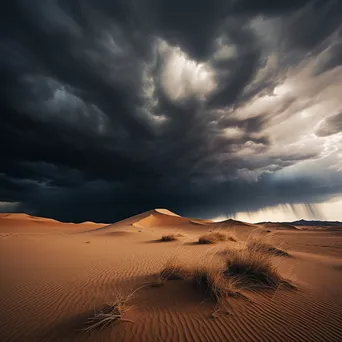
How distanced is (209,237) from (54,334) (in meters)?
11.2

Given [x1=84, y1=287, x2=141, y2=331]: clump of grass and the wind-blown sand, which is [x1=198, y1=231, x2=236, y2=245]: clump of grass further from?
[x1=84, y1=287, x2=141, y2=331]: clump of grass

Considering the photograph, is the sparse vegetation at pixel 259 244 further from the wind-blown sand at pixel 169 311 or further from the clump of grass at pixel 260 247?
the wind-blown sand at pixel 169 311

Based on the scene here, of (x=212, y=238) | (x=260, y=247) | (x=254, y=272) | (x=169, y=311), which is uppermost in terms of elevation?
(x=212, y=238)

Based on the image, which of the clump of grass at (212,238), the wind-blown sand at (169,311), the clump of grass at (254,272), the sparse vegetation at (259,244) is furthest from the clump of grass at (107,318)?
the clump of grass at (212,238)

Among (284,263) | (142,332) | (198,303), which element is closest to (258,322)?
(198,303)

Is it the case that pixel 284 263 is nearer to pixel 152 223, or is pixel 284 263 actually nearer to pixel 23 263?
pixel 23 263

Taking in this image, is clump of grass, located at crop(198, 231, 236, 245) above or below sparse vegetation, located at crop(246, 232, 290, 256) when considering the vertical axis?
above

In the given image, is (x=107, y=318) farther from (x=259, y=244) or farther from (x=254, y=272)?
(x=259, y=244)

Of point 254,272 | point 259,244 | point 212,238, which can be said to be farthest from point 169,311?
point 212,238

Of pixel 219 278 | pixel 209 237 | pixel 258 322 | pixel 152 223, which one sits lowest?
pixel 258 322

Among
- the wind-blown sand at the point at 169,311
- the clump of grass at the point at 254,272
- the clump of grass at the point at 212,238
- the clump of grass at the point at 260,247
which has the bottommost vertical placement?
the wind-blown sand at the point at 169,311

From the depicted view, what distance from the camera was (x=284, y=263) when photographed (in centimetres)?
757

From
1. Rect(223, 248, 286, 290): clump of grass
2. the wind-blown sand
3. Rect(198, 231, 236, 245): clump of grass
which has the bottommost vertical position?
the wind-blown sand

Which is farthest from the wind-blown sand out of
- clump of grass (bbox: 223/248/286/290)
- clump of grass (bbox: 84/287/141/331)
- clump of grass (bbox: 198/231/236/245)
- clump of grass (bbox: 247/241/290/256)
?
clump of grass (bbox: 198/231/236/245)
